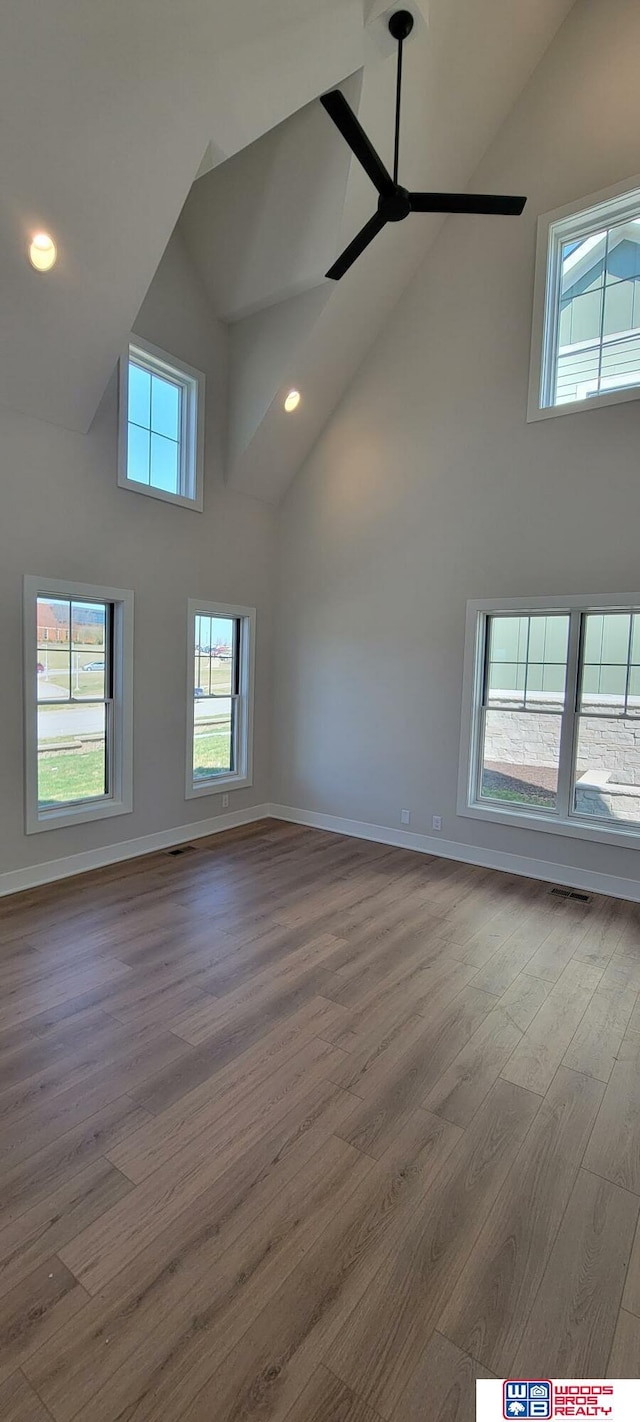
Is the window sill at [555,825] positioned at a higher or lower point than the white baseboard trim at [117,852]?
higher

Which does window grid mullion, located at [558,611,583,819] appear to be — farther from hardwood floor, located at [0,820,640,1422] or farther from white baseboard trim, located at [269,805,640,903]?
hardwood floor, located at [0,820,640,1422]

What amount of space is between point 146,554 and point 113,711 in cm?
133

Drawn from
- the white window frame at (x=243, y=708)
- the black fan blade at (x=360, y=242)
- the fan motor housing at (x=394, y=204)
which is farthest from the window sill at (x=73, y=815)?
the fan motor housing at (x=394, y=204)

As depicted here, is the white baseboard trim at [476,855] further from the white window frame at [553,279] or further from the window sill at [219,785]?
the white window frame at [553,279]

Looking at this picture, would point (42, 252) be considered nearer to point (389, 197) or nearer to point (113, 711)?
point (389, 197)

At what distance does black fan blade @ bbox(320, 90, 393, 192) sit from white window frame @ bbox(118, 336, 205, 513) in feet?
8.23

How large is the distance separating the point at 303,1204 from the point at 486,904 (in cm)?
257

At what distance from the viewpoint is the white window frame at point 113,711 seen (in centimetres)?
399

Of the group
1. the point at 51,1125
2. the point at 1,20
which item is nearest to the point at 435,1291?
the point at 51,1125

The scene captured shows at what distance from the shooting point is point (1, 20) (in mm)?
2389

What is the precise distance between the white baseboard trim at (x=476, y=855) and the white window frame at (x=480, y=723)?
268mm

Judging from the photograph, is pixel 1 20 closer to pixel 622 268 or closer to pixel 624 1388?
pixel 622 268

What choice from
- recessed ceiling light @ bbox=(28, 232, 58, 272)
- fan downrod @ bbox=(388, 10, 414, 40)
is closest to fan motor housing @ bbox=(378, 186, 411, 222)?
fan downrod @ bbox=(388, 10, 414, 40)

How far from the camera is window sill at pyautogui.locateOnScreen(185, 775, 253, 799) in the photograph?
5398 millimetres
